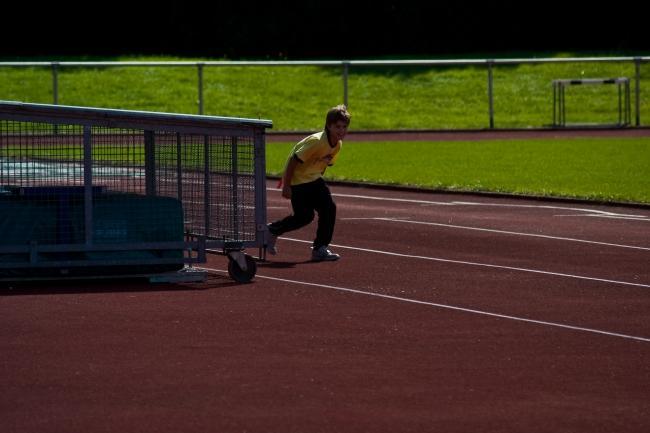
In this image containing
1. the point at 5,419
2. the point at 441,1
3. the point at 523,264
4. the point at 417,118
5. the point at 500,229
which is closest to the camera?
the point at 5,419

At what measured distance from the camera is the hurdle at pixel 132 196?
12922mm

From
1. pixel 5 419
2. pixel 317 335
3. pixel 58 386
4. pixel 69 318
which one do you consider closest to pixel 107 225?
pixel 69 318

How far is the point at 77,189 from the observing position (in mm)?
13023

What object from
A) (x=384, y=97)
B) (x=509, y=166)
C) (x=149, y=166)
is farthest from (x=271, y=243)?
(x=384, y=97)

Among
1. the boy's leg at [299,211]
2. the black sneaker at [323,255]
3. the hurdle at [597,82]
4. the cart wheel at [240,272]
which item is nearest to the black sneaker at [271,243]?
the boy's leg at [299,211]

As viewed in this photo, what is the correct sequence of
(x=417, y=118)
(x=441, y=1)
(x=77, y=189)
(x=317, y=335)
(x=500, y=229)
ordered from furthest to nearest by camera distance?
(x=441, y=1) → (x=417, y=118) → (x=500, y=229) → (x=77, y=189) → (x=317, y=335)

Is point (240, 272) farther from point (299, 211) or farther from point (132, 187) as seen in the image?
point (299, 211)

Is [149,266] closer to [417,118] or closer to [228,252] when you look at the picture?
[228,252]

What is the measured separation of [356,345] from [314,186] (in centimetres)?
480

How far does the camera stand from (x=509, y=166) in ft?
84.4

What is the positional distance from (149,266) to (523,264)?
360 centimetres

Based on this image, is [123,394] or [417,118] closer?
[123,394]

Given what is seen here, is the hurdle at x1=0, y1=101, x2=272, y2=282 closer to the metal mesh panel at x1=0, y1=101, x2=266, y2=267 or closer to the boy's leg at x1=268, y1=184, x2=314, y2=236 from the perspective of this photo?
the metal mesh panel at x1=0, y1=101, x2=266, y2=267

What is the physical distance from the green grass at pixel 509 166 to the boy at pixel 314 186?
657 cm
